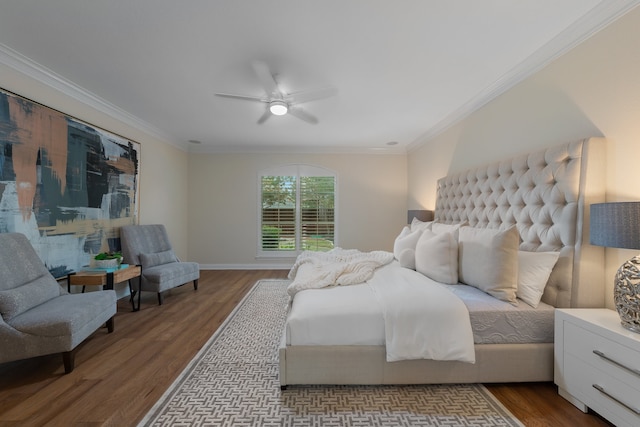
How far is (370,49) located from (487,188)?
183cm

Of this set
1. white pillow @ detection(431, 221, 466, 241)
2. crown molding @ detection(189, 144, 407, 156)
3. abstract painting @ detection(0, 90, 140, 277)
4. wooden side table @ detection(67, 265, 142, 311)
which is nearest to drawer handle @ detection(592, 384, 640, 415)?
white pillow @ detection(431, 221, 466, 241)

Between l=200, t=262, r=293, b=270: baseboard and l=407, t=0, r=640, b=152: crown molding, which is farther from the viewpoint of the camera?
l=200, t=262, r=293, b=270: baseboard

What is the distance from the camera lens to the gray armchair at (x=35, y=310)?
1.90 metres

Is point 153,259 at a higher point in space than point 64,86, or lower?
lower

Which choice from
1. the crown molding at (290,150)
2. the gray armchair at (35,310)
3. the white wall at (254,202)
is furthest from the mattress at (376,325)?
the crown molding at (290,150)

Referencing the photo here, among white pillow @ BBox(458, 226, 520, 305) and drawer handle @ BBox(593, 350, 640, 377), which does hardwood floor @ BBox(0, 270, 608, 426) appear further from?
white pillow @ BBox(458, 226, 520, 305)

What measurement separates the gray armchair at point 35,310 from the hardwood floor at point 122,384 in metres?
0.22

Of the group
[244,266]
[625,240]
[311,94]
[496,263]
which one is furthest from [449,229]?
[244,266]

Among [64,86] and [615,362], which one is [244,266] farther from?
[615,362]

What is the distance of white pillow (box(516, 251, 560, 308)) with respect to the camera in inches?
76.3

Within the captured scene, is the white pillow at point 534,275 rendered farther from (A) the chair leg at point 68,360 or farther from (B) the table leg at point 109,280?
(B) the table leg at point 109,280

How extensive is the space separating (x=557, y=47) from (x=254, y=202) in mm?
4961

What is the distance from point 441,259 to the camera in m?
2.41

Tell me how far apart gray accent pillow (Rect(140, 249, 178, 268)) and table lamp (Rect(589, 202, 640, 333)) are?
4487mm
